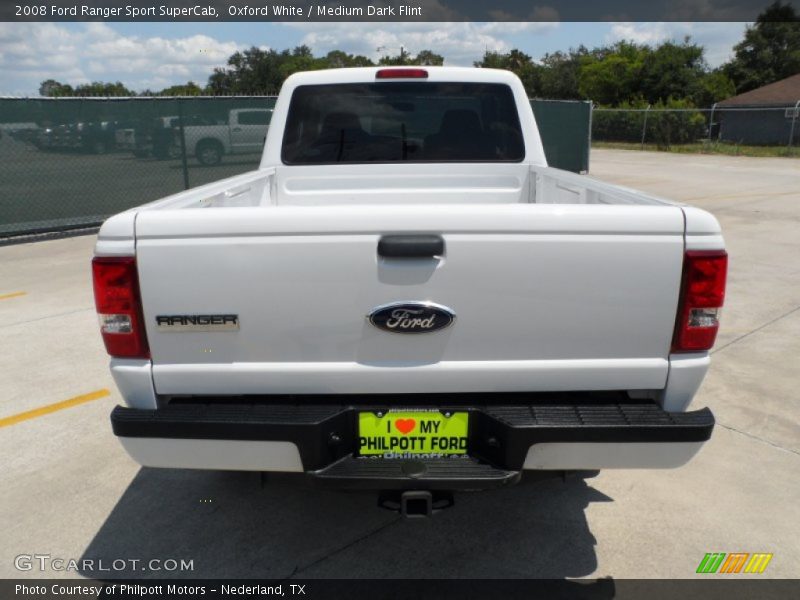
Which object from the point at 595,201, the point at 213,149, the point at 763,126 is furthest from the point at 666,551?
the point at 763,126

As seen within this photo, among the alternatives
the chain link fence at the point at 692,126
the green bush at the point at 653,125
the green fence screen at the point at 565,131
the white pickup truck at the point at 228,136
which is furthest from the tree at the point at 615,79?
the white pickup truck at the point at 228,136

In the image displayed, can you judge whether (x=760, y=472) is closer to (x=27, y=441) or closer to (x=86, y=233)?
(x=27, y=441)

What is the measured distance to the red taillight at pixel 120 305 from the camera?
230 cm

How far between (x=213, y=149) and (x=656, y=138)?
29153mm

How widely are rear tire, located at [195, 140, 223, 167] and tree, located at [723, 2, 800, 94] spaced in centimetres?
5419

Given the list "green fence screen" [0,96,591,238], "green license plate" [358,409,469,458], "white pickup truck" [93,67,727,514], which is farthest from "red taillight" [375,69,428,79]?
"green fence screen" [0,96,591,238]

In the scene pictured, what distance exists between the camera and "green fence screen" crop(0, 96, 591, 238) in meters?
10.5

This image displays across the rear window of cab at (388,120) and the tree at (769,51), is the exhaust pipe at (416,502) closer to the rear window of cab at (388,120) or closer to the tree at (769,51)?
the rear window of cab at (388,120)

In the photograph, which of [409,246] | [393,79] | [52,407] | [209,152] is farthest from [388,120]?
[209,152]

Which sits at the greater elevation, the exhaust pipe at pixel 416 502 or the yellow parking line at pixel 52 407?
the exhaust pipe at pixel 416 502

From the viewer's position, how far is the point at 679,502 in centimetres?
341

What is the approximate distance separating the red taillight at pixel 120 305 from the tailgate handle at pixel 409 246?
2.84 ft

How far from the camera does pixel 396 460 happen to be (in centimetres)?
243

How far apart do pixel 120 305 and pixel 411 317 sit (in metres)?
1.02
